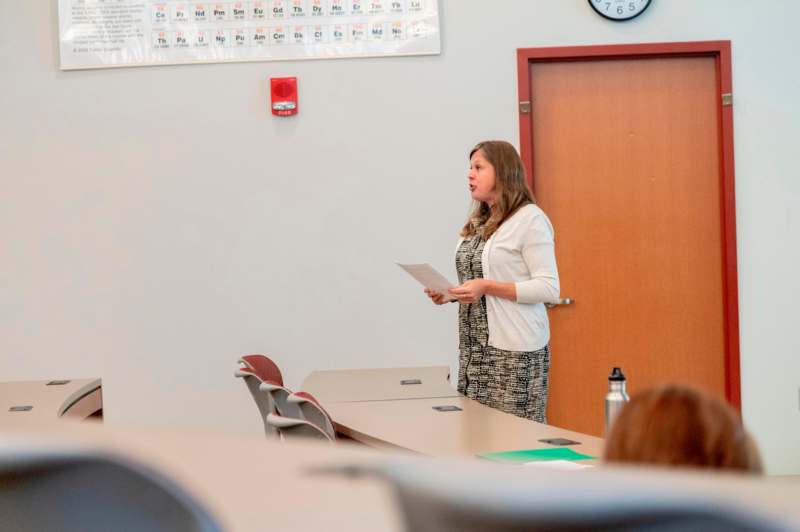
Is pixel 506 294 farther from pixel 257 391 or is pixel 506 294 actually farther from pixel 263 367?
pixel 263 367

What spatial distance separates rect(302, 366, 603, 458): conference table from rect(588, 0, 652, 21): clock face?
2027 mm

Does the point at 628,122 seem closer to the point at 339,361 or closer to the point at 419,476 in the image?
the point at 339,361

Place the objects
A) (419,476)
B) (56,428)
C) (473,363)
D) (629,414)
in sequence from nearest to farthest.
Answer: (419,476), (56,428), (629,414), (473,363)

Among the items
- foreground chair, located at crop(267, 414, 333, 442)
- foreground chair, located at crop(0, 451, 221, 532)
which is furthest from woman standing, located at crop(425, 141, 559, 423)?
foreground chair, located at crop(0, 451, 221, 532)

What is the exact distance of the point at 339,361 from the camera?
463 centimetres

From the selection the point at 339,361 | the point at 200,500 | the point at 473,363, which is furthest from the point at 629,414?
the point at 339,361

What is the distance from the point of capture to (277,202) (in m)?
4.65

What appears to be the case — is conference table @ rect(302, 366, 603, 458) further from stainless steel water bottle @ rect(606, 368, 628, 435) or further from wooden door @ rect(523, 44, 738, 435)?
wooden door @ rect(523, 44, 738, 435)

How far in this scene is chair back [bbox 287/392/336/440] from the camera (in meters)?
2.52

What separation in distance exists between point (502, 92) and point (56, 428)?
4.28 metres

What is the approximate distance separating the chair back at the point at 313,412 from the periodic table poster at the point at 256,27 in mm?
2453

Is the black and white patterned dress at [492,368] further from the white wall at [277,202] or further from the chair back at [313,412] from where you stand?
the white wall at [277,202]

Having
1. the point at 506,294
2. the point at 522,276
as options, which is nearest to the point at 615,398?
the point at 506,294

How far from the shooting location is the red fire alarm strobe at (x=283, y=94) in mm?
4598
